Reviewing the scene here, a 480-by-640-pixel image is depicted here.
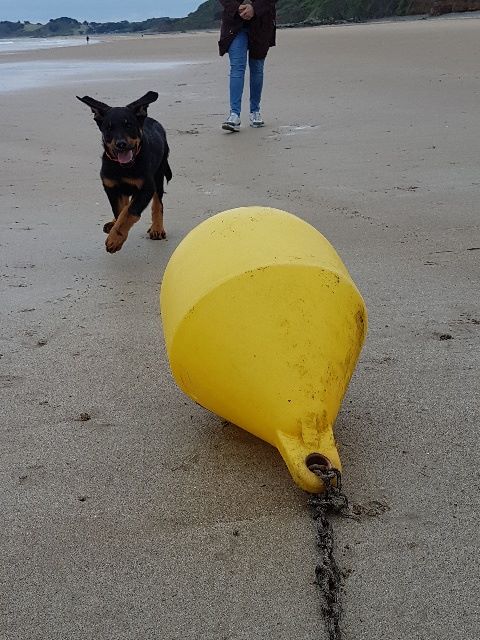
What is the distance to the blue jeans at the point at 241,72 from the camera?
8.38 metres

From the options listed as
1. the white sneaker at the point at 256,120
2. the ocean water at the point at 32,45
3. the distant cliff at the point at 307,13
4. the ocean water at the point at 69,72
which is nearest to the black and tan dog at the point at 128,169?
the white sneaker at the point at 256,120

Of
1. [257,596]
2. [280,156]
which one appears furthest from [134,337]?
[280,156]

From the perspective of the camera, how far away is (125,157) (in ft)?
15.0

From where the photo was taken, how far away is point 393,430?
7.59ft

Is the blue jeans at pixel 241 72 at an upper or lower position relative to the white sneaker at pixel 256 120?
upper

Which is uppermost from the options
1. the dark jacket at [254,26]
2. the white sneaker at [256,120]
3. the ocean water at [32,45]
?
the dark jacket at [254,26]

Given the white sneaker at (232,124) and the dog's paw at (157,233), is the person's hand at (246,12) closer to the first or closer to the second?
the white sneaker at (232,124)

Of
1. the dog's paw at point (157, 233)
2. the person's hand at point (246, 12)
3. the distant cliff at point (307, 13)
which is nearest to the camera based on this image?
the dog's paw at point (157, 233)

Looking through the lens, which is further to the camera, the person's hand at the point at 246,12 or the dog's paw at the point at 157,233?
the person's hand at the point at 246,12

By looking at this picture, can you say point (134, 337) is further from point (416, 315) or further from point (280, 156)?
point (280, 156)

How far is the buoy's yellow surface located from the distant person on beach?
6.49 m

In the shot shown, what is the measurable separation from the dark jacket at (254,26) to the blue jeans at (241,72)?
5 cm

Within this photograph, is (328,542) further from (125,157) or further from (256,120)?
(256,120)

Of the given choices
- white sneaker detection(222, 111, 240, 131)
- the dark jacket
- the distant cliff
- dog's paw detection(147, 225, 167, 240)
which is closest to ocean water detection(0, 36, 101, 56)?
the distant cliff
